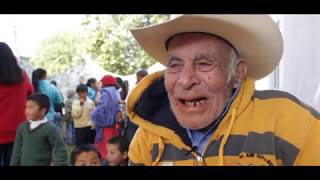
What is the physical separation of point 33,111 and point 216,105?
1.92 metres

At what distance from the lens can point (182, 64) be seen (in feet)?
4.41

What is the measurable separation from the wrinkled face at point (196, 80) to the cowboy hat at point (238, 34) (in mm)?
38

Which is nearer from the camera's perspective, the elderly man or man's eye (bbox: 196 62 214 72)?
the elderly man

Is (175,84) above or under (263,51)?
under

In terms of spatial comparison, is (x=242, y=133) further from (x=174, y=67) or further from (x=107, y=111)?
(x=107, y=111)

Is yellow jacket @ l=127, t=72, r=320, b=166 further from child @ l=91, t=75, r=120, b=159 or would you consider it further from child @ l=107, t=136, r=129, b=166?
child @ l=91, t=75, r=120, b=159

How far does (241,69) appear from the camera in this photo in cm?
149

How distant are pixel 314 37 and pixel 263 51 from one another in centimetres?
190

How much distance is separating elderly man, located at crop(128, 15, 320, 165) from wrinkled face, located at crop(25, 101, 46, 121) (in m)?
1.69

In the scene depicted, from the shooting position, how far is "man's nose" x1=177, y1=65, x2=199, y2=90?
1.30 metres

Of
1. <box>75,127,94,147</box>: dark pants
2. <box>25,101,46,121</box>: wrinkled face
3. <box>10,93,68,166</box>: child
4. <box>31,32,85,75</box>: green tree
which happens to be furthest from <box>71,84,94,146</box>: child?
<box>31,32,85,75</box>: green tree
